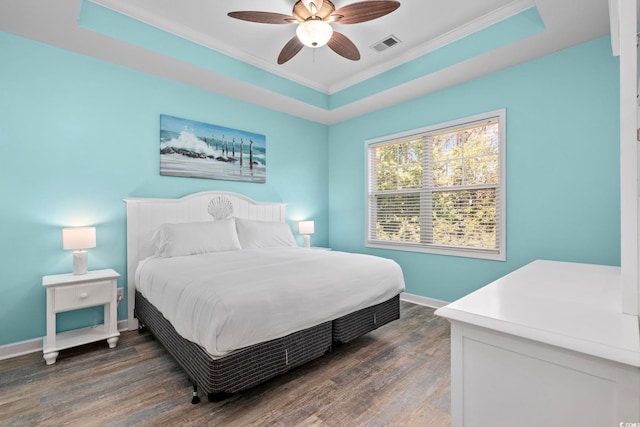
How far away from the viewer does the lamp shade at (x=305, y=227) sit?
4391 millimetres

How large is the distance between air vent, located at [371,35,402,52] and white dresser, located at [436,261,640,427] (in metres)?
2.87

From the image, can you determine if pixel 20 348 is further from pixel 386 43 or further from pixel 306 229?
pixel 386 43

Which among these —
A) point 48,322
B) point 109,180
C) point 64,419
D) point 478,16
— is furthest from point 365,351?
point 478,16

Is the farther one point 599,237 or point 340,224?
point 340,224

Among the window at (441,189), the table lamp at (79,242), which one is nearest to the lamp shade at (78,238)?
the table lamp at (79,242)

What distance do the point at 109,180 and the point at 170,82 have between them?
1.29 meters

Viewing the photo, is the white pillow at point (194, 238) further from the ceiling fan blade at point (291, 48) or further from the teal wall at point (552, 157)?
the teal wall at point (552, 157)

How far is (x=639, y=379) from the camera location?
675 mm

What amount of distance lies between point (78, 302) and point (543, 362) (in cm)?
310

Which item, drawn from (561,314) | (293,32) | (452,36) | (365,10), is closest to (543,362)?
(561,314)

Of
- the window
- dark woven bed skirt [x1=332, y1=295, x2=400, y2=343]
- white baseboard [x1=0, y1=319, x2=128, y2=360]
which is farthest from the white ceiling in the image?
white baseboard [x1=0, y1=319, x2=128, y2=360]

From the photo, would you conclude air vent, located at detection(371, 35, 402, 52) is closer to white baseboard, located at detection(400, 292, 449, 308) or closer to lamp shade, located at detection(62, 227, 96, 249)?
white baseboard, located at detection(400, 292, 449, 308)

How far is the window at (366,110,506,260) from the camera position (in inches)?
127

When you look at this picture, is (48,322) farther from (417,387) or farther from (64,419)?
(417,387)
